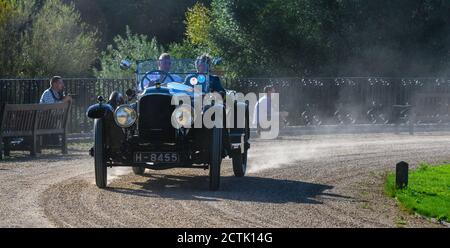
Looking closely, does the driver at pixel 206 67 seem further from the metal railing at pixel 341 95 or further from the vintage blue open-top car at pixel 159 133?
the metal railing at pixel 341 95

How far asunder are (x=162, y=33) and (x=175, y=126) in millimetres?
40449

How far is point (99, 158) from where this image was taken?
552 inches

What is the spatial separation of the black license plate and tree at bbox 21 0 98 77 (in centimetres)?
1700

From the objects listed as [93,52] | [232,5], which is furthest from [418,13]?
[93,52]

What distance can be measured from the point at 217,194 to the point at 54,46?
63.2 feet

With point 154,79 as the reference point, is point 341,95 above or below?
below

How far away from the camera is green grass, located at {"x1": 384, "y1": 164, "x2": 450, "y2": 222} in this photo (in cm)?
1196

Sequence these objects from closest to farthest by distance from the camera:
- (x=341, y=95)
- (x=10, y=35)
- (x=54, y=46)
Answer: (x=10, y=35) → (x=54, y=46) → (x=341, y=95)

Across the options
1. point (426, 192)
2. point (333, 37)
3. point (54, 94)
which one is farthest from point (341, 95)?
point (426, 192)

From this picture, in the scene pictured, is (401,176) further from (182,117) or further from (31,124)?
(31,124)

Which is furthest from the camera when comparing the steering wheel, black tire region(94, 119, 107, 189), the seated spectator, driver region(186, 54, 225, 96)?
the seated spectator

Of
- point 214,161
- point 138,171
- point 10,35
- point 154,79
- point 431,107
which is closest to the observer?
point 214,161

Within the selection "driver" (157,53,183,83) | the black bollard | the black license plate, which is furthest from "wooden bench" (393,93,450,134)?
the black license plate

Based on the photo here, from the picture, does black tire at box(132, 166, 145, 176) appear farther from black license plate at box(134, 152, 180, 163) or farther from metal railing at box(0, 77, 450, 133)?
metal railing at box(0, 77, 450, 133)
